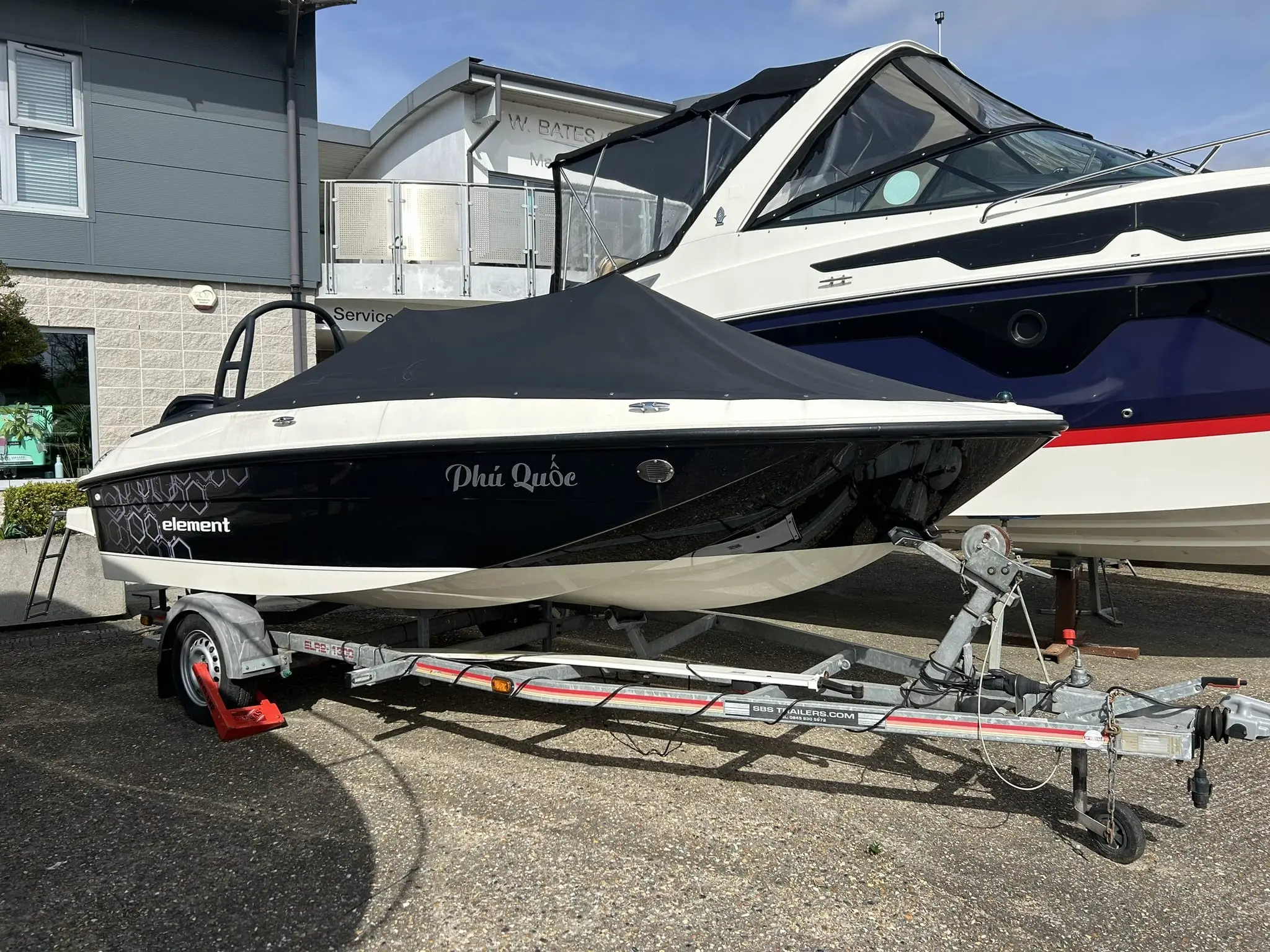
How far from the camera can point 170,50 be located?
7.99 meters

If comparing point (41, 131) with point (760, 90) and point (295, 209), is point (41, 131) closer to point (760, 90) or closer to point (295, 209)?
point (295, 209)

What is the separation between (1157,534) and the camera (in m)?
4.38

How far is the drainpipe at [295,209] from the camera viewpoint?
27.6 feet

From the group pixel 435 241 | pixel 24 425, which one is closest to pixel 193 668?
pixel 24 425

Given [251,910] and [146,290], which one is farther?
[146,290]

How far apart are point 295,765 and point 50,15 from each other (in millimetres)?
7238

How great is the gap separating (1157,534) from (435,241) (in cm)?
733

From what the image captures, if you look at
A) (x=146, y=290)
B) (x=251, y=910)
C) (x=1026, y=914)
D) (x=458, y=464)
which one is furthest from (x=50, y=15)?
(x=1026, y=914)

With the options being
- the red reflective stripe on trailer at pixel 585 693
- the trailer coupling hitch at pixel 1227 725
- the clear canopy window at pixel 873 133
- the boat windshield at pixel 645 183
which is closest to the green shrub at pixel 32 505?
the boat windshield at pixel 645 183

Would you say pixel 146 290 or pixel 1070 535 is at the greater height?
pixel 146 290

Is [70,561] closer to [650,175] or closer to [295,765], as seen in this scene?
[295,765]

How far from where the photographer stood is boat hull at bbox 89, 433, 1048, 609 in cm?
290

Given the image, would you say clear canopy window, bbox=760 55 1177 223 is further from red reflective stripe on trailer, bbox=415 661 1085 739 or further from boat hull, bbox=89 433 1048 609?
red reflective stripe on trailer, bbox=415 661 1085 739

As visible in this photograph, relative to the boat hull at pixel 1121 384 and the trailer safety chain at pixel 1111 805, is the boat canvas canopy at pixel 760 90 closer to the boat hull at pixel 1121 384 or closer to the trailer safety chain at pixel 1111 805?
the boat hull at pixel 1121 384
